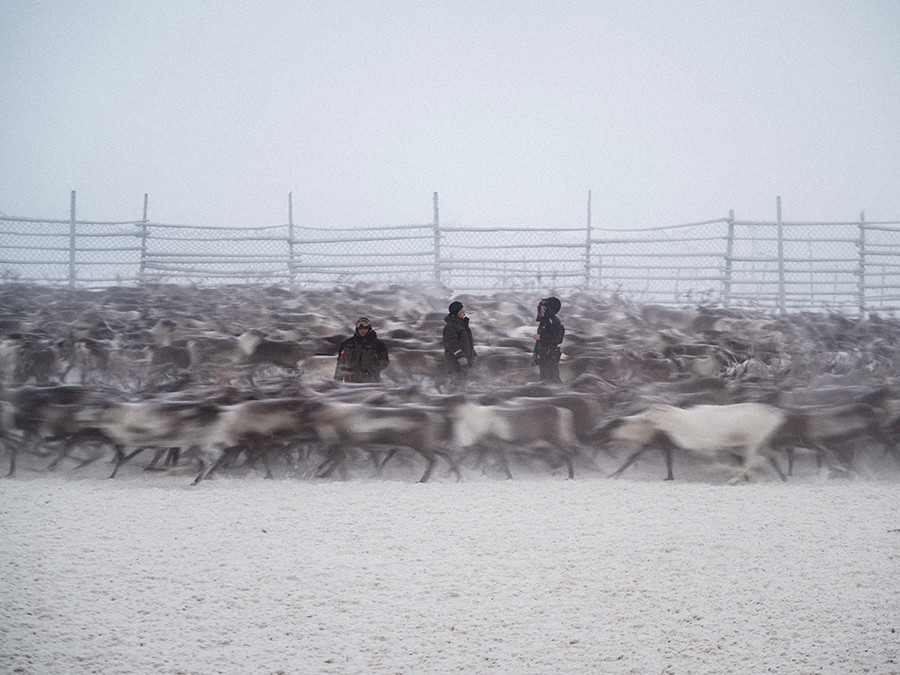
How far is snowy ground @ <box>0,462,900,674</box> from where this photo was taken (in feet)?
5.74

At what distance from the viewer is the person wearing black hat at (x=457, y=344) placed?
17.5 ft

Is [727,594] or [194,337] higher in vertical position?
[194,337]

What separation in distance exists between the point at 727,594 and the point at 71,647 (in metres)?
1.69

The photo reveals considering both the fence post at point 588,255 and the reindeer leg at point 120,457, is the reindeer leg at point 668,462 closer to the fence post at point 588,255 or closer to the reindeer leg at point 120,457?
the reindeer leg at point 120,457

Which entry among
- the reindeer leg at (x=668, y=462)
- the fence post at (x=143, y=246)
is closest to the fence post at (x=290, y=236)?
the fence post at (x=143, y=246)

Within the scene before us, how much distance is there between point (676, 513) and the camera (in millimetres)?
2979

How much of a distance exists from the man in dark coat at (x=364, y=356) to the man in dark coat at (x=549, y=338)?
3.75ft

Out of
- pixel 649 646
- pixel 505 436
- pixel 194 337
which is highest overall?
pixel 194 337

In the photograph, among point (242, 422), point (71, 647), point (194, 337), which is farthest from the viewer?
point (194, 337)

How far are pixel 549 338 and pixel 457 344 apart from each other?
661 mm

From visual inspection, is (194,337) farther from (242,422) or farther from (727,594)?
(727,594)

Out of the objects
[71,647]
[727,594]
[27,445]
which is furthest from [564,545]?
[27,445]

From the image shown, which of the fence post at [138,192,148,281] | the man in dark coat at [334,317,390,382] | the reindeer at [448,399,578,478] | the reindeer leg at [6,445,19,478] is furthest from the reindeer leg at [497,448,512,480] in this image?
the fence post at [138,192,148,281]

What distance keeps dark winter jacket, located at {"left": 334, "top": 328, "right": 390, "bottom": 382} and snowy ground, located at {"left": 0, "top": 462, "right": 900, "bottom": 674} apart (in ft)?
6.03
